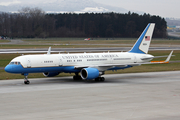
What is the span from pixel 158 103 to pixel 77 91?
328 inches

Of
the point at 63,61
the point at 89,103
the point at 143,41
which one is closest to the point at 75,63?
the point at 63,61

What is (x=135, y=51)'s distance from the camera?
3888 cm

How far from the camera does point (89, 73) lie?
→ 3120 cm

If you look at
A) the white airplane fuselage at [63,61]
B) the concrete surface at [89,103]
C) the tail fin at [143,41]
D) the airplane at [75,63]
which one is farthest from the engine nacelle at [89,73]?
the tail fin at [143,41]

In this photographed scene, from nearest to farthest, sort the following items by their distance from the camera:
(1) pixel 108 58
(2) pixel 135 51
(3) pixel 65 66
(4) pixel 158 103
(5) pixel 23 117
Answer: (5) pixel 23 117 < (4) pixel 158 103 < (3) pixel 65 66 < (1) pixel 108 58 < (2) pixel 135 51

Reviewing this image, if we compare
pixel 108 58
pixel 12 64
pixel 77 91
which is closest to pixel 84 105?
pixel 77 91

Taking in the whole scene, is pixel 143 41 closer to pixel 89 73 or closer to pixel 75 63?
pixel 75 63

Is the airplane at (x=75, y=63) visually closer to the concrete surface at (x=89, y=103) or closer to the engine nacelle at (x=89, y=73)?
the engine nacelle at (x=89, y=73)

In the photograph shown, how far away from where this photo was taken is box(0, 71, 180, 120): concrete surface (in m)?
16.6

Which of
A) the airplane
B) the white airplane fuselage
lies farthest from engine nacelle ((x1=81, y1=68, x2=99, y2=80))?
the white airplane fuselage

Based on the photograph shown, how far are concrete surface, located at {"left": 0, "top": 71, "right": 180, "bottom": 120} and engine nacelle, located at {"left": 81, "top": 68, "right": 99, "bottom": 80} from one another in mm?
Answer: 4023

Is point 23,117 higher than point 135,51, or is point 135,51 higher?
point 135,51

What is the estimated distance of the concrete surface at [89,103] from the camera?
653 inches

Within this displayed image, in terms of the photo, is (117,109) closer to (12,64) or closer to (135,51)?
(12,64)
